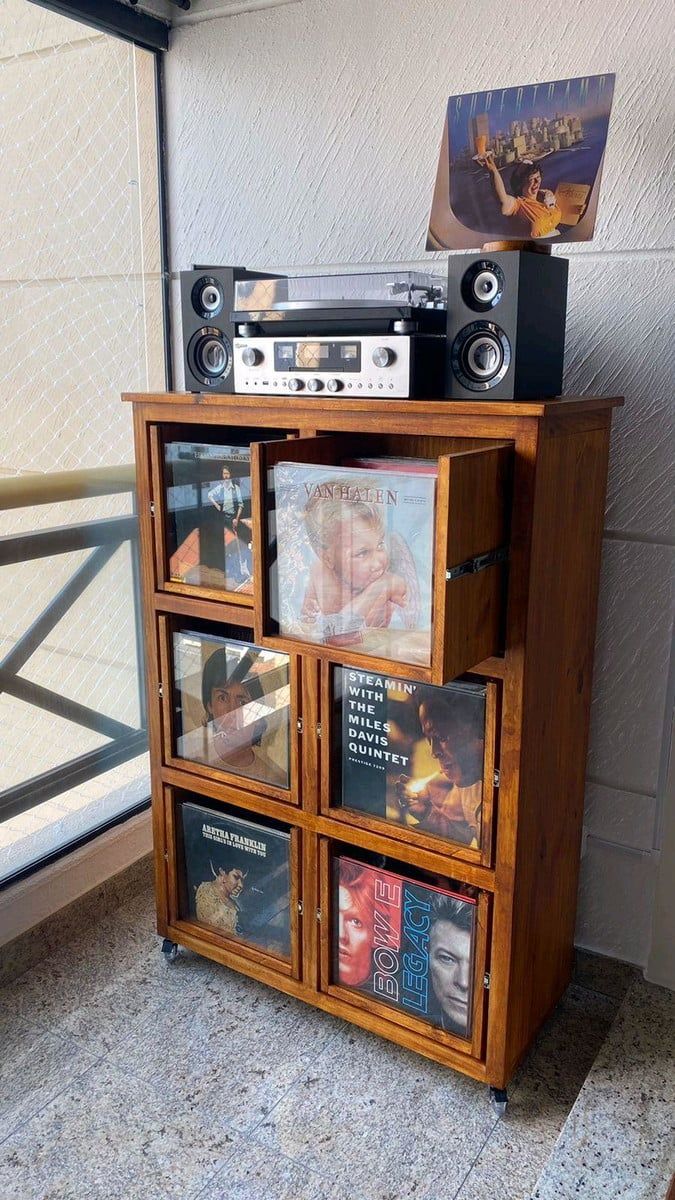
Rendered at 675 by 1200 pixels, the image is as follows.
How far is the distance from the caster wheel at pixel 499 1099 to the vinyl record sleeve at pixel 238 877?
19.4 inches

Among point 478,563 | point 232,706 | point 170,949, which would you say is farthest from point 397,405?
point 170,949

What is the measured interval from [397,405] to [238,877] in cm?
108

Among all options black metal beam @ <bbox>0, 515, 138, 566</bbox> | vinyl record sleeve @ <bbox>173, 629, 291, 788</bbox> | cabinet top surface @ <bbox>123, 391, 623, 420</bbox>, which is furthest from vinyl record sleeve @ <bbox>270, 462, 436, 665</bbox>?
black metal beam @ <bbox>0, 515, 138, 566</bbox>

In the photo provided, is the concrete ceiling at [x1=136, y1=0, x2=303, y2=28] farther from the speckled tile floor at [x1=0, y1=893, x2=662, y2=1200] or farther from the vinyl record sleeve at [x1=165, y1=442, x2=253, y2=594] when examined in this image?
the speckled tile floor at [x1=0, y1=893, x2=662, y2=1200]

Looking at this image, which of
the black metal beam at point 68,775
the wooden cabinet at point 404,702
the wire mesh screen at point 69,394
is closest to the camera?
the wooden cabinet at point 404,702

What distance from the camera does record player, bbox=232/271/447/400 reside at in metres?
1.50

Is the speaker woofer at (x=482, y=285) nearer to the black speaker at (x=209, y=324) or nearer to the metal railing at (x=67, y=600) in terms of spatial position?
the black speaker at (x=209, y=324)

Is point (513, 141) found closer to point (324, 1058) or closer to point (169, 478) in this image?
point (169, 478)

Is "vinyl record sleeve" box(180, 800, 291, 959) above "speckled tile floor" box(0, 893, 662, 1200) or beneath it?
above

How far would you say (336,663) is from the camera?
5.63 ft

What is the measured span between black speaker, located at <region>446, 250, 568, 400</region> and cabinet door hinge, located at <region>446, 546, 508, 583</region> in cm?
25

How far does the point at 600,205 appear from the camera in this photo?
5.66 ft

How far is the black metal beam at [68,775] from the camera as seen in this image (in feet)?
7.06


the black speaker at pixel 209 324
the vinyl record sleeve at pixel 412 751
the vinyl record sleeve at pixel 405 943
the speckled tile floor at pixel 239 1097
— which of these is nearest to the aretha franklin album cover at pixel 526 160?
the black speaker at pixel 209 324
